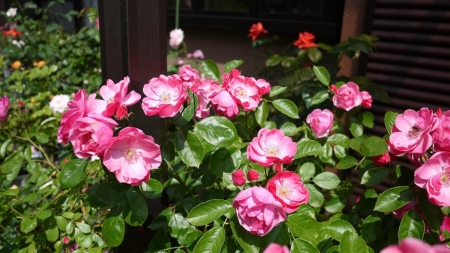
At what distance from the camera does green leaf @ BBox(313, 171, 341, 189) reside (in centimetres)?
122

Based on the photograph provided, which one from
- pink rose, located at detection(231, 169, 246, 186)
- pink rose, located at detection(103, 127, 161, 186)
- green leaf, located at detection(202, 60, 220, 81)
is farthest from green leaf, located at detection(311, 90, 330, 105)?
pink rose, located at detection(103, 127, 161, 186)

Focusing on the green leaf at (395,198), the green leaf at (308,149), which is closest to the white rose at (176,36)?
the green leaf at (308,149)

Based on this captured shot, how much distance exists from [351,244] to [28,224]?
2.91 ft

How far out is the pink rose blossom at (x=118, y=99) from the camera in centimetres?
95

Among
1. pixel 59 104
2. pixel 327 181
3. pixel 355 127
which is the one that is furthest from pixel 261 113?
pixel 59 104

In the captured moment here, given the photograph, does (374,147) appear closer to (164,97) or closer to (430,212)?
(430,212)

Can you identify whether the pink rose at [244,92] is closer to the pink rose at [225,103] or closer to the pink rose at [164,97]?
the pink rose at [225,103]

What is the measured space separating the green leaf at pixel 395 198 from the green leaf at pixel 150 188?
532mm

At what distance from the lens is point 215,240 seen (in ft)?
3.03

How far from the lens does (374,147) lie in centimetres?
110

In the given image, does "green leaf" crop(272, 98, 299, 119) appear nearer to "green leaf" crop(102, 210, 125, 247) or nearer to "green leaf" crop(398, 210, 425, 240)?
"green leaf" crop(398, 210, 425, 240)

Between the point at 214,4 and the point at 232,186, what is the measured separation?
3.09 meters

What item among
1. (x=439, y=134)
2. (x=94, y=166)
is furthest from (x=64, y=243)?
(x=439, y=134)

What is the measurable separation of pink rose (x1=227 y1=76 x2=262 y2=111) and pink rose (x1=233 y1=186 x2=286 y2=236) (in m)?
0.33
